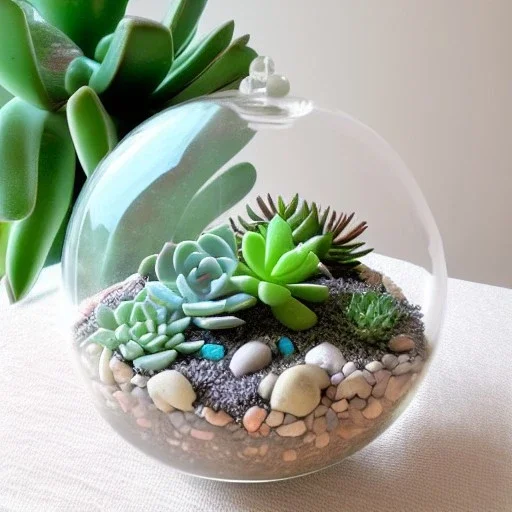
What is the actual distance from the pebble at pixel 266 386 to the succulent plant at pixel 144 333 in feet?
0.18

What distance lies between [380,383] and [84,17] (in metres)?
0.40

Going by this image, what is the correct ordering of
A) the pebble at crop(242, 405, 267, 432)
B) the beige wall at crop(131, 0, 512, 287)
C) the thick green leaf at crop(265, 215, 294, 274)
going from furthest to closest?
1. the beige wall at crop(131, 0, 512, 287)
2. the thick green leaf at crop(265, 215, 294, 274)
3. the pebble at crop(242, 405, 267, 432)

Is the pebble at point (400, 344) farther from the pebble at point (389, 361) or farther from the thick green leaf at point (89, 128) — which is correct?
the thick green leaf at point (89, 128)

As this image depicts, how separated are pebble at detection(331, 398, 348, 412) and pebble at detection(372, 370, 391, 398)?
0.02 m

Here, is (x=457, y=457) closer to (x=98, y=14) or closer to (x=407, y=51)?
(x=98, y=14)

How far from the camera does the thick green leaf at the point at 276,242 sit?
1.71ft

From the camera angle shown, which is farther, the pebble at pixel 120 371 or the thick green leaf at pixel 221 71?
the thick green leaf at pixel 221 71

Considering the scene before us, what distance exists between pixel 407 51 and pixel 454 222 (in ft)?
1.12

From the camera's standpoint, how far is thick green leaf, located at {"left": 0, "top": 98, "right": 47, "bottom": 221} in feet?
1.68

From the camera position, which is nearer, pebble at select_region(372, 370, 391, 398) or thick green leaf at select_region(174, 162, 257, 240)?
pebble at select_region(372, 370, 391, 398)

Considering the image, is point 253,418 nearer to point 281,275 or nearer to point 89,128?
point 281,275

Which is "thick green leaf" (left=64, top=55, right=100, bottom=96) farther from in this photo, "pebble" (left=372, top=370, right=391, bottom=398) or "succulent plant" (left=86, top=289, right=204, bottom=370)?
"pebble" (left=372, top=370, right=391, bottom=398)

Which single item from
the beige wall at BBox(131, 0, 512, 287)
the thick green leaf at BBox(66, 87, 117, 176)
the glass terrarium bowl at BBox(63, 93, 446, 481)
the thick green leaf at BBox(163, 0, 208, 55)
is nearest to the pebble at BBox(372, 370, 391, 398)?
the glass terrarium bowl at BBox(63, 93, 446, 481)

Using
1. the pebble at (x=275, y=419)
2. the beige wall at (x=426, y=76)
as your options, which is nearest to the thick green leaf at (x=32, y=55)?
the pebble at (x=275, y=419)
